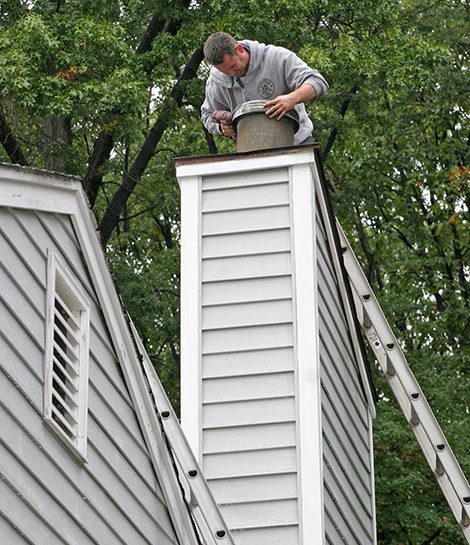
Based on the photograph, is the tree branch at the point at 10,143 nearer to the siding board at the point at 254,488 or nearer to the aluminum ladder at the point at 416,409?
the aluminum ladder at the point at 416,409

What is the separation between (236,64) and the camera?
7938 millimetres

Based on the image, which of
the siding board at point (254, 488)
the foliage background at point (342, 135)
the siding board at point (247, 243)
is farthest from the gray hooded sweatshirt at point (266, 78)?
the foliage background at point (342, 135)

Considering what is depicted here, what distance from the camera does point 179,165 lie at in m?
7.76

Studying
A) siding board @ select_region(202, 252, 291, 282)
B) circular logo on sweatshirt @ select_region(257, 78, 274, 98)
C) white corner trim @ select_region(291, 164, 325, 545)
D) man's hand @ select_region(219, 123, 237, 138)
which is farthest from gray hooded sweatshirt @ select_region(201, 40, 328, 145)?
siding board @ select_region(202, 252, 291, 282)

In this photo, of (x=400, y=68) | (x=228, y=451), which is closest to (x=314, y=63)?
(x=400, y=68)

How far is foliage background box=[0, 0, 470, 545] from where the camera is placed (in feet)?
49.4

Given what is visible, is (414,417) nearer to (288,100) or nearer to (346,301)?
(346,301)

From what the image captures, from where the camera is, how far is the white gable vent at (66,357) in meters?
4.98

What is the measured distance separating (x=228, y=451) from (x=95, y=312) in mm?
1669

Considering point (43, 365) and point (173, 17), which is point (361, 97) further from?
point (43, 365)

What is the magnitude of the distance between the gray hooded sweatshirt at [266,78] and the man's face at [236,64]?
4cm

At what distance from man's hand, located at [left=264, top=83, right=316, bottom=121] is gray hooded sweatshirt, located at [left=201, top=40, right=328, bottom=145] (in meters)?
0.06

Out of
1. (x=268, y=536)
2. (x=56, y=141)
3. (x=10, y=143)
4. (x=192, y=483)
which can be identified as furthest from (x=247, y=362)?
(x=10, y=143)

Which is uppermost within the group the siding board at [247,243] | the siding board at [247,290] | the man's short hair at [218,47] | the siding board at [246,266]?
the man's short hair at [218,47]
